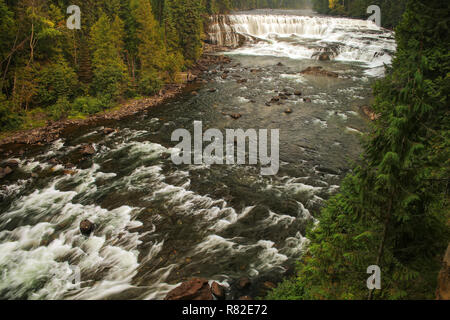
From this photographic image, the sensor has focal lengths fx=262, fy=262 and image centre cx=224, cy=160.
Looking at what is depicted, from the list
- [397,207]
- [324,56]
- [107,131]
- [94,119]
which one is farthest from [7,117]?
[324,56]

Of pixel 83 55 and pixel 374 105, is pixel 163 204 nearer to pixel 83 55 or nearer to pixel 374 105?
pixel 374 105

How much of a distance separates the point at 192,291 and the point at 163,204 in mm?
6826

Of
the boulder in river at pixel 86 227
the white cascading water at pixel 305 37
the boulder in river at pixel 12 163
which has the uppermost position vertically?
the white cascading water at pixel 305 37

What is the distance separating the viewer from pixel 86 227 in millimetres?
13203

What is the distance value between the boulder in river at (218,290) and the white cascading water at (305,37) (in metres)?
49.7

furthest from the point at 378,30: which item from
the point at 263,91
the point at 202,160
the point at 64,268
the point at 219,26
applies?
the point at 64,268

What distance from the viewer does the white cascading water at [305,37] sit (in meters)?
52.2

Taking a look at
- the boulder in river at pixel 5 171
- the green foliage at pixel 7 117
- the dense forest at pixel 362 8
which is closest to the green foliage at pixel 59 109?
the green foliage at pixel 7 117

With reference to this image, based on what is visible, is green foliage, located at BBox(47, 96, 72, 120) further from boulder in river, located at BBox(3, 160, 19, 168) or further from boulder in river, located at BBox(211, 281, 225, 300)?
boulder in river, located at BBox(211, 281, 225, 300)

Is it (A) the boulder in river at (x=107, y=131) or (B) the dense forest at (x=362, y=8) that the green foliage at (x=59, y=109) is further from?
(B) the dense forest at (x=362, y=8)

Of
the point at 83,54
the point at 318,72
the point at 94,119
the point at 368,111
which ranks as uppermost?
the point at 83,54

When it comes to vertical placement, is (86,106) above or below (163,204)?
above

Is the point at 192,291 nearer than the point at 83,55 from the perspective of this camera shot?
Yes

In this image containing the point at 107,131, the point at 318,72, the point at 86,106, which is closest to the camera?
the point at 107,131
